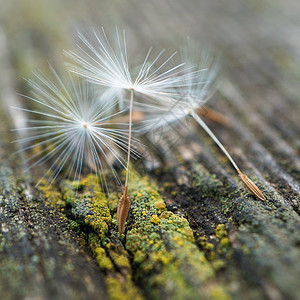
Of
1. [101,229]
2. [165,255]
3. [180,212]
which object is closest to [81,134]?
[101,229]

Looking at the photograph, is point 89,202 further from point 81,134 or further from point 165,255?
point 165,255

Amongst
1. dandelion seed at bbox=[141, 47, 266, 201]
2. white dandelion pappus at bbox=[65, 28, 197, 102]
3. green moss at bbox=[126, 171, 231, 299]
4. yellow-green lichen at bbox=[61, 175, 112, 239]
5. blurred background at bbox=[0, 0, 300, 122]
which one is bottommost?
green moss at bbox=[126, 171, 231, 299]

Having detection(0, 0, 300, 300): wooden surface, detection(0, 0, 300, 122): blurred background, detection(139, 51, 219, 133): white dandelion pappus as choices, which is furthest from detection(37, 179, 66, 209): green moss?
detection(0, 0, 300, 122): blurred background

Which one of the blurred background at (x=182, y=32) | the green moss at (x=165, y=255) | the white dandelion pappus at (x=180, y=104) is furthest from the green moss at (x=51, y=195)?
the blurred background at (x=182, y=32)

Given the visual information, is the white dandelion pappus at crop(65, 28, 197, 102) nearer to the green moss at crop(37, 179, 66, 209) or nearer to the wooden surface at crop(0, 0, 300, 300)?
the wooden surface at crop(0, 0, 300, 300)

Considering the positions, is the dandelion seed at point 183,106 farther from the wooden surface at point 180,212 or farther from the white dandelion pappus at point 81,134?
the white dandelion pappus at point 81,134

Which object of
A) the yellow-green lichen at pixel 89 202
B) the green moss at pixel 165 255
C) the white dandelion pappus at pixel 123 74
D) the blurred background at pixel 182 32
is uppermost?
the blurred background at pixel 182 32

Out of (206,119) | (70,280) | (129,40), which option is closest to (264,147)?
(206,119)

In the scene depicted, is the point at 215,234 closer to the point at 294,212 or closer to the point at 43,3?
the point at 294,212
